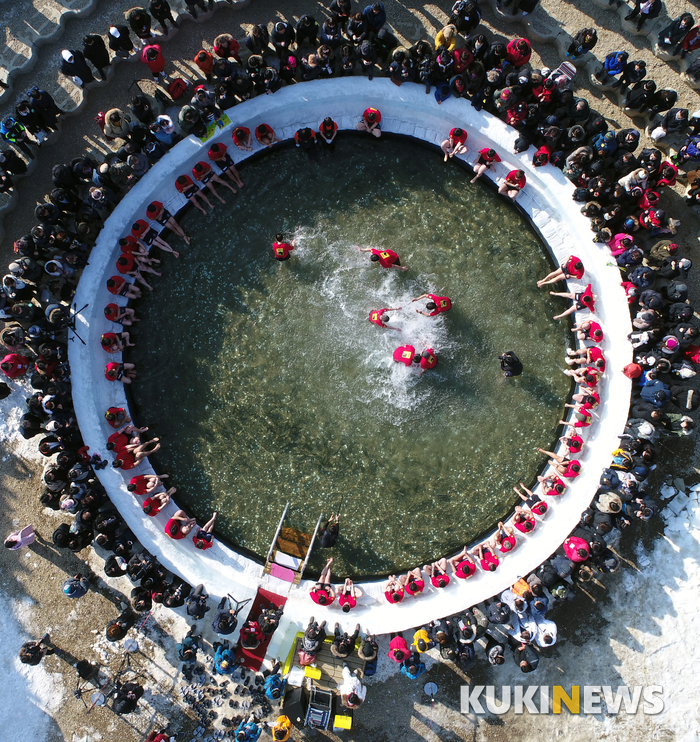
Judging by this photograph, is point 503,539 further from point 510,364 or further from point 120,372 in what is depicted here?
point 120,372

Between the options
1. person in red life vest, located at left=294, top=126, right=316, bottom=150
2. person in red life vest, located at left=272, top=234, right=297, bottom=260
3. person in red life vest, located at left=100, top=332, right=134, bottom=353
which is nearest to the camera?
Result: person in red life vest, located at left=100, top=332, right=134, bottom=353

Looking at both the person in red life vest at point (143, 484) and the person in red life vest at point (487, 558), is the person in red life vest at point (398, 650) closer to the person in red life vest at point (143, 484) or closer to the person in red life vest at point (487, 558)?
the person in red life vest at point (487, 558)

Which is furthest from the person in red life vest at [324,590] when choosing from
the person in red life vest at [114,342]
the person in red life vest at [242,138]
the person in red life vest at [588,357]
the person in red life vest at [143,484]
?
the person in red life vest at [242,138]

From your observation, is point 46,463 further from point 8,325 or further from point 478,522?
point 478,522

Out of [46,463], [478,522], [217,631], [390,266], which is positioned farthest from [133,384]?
[478,522]

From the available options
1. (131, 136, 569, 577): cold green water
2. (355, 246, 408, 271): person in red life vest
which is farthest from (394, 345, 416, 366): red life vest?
(355, 246, 408, 271): person in red life vest

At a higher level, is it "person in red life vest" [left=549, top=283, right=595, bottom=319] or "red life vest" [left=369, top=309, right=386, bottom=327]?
"person in red life vest" [left=549, top=283, right=595, bottom=319]

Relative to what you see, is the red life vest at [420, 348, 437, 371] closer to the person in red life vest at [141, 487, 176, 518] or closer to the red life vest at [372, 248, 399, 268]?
the red life vest at [372, 248, 399, 268]
